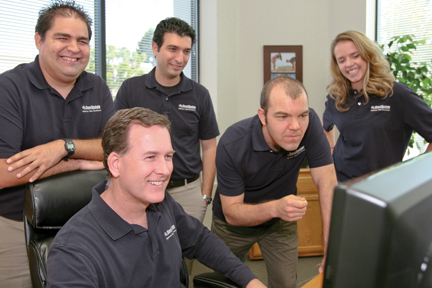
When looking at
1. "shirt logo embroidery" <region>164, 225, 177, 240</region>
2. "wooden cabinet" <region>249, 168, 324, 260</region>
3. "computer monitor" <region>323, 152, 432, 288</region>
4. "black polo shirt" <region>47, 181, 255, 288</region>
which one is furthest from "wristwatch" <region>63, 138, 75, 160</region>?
"wooden cabinet" <region>249, 168, 324, 260</region>

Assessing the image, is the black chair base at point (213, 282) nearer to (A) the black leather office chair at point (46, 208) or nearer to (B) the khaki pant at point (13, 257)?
(A) the black leather office chair at point (46, 208)

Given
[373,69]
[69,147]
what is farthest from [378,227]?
[373,69]

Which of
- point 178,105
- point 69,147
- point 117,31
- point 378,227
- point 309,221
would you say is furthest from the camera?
Answer: point 309,221

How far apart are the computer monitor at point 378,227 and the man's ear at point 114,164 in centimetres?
98

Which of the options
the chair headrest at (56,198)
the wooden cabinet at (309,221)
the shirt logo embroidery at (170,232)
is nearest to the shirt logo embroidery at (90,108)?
the chair headrest at (56,198)

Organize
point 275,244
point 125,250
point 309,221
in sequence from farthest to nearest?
1. point 309,221
2. point 275,244
3. point 125,250

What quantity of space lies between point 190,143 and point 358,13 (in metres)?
2.58

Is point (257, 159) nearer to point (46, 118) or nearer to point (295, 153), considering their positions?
point (295, 153)

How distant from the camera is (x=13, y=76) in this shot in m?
1.59

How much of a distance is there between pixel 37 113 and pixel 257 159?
3.48 feet

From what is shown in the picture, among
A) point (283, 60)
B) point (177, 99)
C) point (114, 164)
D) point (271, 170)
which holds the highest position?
point (283, 60)

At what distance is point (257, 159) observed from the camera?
1914 mm

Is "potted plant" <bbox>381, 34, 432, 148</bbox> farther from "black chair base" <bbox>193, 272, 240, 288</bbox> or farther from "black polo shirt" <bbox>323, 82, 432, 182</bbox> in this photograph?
"black chair base" <bbox>193, 272, 240, 288</bbox>

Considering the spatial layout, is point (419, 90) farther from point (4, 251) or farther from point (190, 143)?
point (4, 251)
